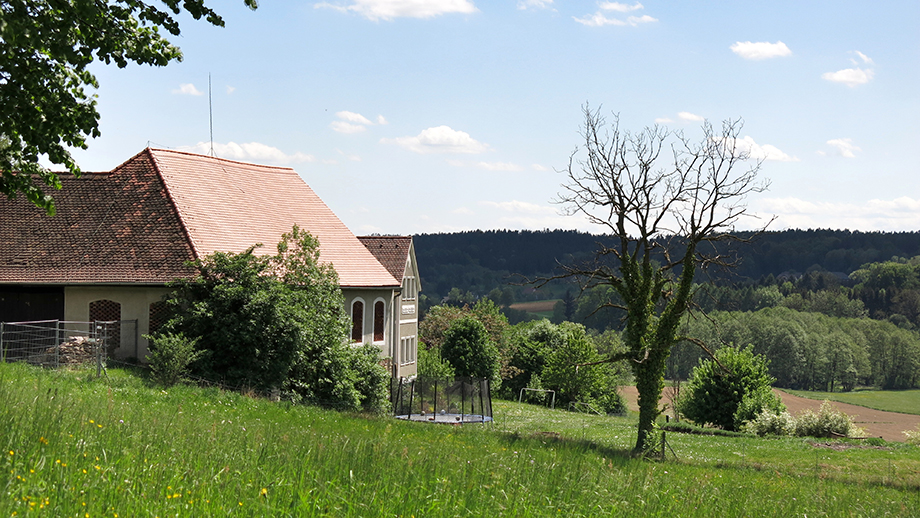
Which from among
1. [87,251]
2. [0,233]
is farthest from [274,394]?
[0,233]

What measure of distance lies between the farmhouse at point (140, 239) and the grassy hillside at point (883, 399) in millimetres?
95031

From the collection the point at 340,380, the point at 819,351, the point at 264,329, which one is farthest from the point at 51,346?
the point at 819,351

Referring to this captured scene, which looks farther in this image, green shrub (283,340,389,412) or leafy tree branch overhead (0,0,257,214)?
green shrub (283,340,389,412)

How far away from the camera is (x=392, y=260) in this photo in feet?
152

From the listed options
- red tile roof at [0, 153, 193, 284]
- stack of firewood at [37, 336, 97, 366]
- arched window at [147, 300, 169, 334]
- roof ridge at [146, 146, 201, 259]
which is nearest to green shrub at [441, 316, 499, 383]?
roof ridge at [146, 146, 201, 259]

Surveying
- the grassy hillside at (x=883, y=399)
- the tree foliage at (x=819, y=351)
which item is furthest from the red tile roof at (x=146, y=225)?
the tree foliage at (x=819, y=351)

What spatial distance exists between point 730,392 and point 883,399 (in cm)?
9170

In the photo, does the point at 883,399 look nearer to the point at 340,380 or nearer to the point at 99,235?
the point at 340,380

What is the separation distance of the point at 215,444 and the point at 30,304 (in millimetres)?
25373

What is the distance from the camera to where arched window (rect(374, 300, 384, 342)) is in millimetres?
40281

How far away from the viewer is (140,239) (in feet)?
97.4

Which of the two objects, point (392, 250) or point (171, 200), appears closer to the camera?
point (171, 200)

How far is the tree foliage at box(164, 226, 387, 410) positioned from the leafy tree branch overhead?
12.9 meters

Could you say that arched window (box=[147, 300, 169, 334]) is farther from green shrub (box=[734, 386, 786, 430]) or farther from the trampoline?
green shrub (box=[734, 386, 786, 430])
